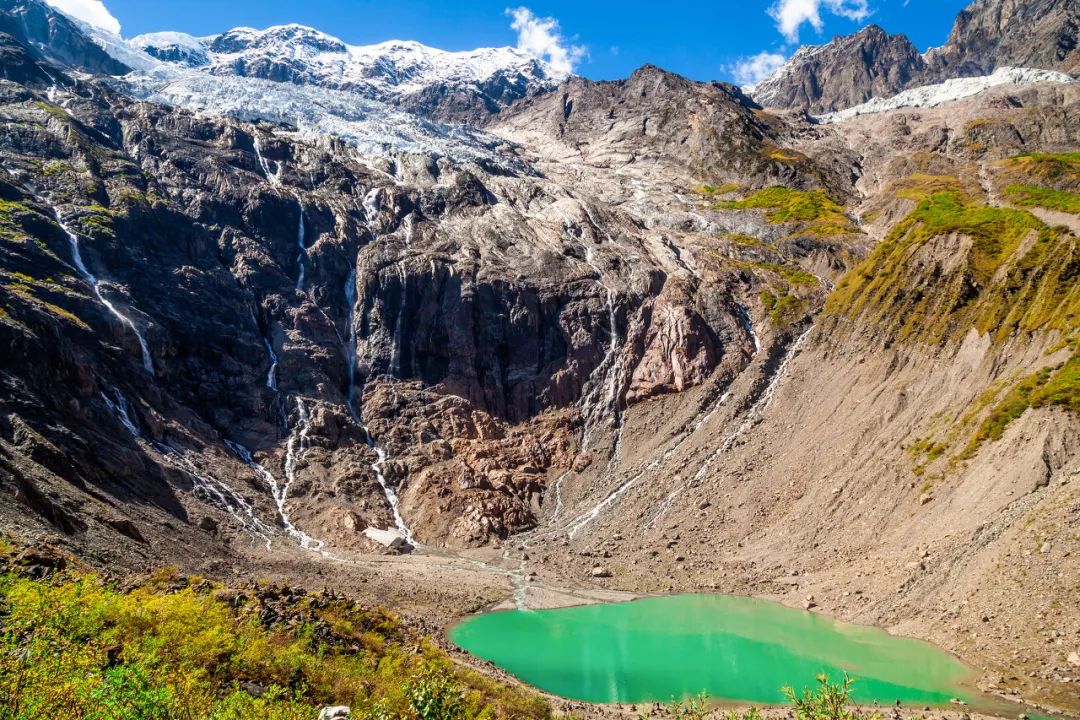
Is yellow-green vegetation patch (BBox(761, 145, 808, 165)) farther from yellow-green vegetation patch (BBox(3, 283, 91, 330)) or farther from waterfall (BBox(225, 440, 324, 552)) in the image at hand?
yellow-green vegetation patch (BBox(3, 283, 91, 330))

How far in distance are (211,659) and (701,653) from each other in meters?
29.7

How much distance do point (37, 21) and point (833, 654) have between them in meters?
235

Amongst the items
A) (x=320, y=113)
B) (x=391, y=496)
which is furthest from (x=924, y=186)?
(x=320, y=113)

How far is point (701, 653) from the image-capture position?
137 feet

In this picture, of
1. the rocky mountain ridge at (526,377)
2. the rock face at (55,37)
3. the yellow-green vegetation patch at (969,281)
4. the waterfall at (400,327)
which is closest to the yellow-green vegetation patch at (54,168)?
the rocky mountain ridge at (526,377)

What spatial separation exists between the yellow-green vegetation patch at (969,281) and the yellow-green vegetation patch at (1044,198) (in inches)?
169

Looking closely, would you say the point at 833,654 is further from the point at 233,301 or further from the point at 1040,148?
the point at 1040,148

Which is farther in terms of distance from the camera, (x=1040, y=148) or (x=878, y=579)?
(x=1040, y=148)

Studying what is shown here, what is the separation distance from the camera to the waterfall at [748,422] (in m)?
68.1

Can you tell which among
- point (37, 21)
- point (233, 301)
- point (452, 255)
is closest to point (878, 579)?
point (452, 255)

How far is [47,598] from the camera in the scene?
16.9m

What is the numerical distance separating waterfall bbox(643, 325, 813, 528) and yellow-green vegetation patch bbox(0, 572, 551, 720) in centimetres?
3617

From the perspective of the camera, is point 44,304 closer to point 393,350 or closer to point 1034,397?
point 393,350

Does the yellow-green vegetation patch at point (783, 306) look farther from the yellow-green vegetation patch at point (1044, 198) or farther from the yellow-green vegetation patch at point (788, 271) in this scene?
the yellow-green vegetation patch at point (1044, 198)
